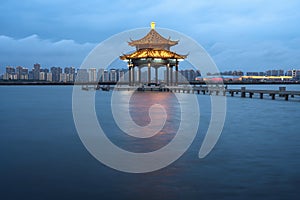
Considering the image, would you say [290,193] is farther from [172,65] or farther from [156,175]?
[172,65]

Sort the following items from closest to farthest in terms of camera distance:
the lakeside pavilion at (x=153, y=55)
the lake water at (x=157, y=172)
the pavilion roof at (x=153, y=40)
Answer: the lake water at (x=157, y=172) < the lakeside pavilion at (x=153, y=55) < the pavilion roof at (x=153, y=40)

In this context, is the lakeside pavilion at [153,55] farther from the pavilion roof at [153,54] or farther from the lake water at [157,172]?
the lake water at [157,172]

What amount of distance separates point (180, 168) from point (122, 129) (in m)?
7.28

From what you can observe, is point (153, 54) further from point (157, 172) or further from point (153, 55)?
point (157, 172)

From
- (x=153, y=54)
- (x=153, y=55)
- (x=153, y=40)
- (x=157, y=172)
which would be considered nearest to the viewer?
(x=157, y=172)

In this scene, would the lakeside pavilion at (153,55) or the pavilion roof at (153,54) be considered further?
the lakeside pavilion at (153,55)

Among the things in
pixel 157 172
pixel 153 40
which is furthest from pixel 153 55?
pixel 157 172

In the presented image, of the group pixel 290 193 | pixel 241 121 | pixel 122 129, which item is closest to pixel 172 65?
pixel 241 121

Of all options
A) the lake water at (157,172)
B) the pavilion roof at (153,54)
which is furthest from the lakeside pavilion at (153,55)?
the lake water at (157,172)

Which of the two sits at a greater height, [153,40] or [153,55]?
[153,40]

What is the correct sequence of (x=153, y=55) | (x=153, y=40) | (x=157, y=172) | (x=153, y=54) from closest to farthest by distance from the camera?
(x=157, y=172) < (x=153, y=55) < (x=153, y=54) < (x=153, y=40)

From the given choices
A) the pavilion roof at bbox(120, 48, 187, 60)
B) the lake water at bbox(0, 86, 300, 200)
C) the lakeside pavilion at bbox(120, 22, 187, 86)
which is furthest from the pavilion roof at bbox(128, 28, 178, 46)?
the lake water at bbox(0, 86, 300, 200)

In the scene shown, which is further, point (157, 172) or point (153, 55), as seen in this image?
point (153, 55)

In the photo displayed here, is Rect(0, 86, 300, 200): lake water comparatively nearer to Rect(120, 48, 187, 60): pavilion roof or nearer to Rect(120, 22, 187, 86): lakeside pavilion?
Rect(120, 48, 187, 60): pavilion roof
